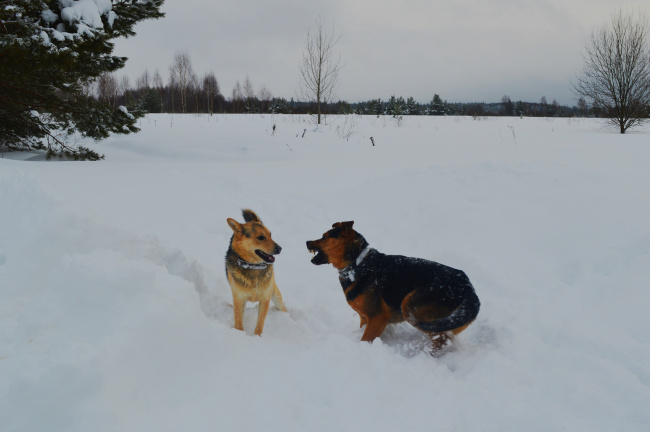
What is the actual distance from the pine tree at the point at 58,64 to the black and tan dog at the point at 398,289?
728cm

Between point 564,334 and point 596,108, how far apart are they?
20.8 metres

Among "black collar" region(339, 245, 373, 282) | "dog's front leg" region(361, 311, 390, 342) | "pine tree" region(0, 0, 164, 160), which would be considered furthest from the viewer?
"pine tree" region(0, 0, 164, 160)

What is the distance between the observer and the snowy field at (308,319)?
192 cm

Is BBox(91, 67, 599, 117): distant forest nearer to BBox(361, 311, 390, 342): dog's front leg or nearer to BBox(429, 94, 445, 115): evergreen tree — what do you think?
BBox(429, 94, 445, 115): evergreen tree

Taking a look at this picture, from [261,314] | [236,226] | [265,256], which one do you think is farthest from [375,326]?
[236,226]

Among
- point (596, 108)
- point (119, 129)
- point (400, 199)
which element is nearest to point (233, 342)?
point (400, 199)

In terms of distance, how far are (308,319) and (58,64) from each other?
7.52m

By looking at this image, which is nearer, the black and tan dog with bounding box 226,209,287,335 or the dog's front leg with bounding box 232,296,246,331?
the black and tan dog with bounding box 226,209,287,335

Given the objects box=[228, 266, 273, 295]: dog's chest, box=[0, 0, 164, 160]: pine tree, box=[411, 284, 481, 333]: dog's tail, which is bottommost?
box=[411, 284, 481, 333]: dog's tail

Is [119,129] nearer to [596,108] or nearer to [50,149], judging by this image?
[50,149]

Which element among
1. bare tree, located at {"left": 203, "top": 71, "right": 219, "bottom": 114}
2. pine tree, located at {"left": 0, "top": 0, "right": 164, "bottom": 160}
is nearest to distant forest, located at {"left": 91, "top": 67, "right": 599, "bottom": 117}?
bare tree, located at {"left": 203, "top": 71, "right": 219, "bottom": 114}

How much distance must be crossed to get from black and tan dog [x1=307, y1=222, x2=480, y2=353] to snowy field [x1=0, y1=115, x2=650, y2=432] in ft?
0.96

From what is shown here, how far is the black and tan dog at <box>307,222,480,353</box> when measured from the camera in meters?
2.87

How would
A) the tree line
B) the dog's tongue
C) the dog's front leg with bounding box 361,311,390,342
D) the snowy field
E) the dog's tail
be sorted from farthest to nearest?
1. the tree line
2. the dog's front leg with bounding box 361,311,390,342
3. the dog's tongue
4. the dog's tail
5. the snowy field
